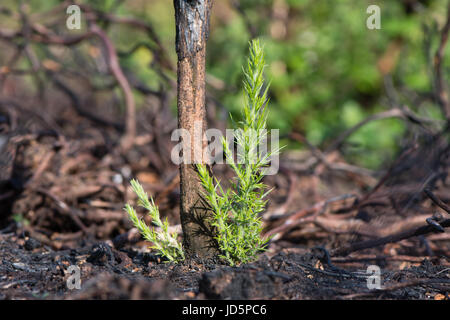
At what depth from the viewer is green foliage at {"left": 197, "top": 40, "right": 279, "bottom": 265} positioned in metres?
1.33

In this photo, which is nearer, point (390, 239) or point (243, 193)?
point (243, 193)

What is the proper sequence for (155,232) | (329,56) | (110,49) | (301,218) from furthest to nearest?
1. (329,56)
2. (110,49)
3. (301,218)
4. (155,232)

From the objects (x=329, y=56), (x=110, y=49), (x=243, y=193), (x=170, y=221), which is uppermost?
(x=329, y=56)

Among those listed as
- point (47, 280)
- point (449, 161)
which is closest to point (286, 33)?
point (449, 161)

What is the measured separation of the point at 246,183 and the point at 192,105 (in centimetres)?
35

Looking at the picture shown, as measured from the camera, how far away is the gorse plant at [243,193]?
4.39ft

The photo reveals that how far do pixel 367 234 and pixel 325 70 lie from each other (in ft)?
12.9

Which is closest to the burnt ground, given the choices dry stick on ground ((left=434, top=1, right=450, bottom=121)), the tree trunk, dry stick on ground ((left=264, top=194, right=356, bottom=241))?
dry stick on ground ((left=264, top=194, right=356, bottom=241))

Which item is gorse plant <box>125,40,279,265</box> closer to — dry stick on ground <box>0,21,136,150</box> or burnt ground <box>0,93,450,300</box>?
burnt ground <box>0,93,450,300</box>

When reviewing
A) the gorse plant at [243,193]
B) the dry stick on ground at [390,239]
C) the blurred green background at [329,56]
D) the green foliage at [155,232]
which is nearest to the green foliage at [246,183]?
the gorse plant at [243,193]

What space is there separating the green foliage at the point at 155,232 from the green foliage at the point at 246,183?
6.9 inches

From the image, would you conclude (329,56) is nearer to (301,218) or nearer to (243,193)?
(301,218)

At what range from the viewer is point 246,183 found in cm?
141

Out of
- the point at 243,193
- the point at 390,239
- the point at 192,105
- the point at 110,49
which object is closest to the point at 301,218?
the point at 390,239
